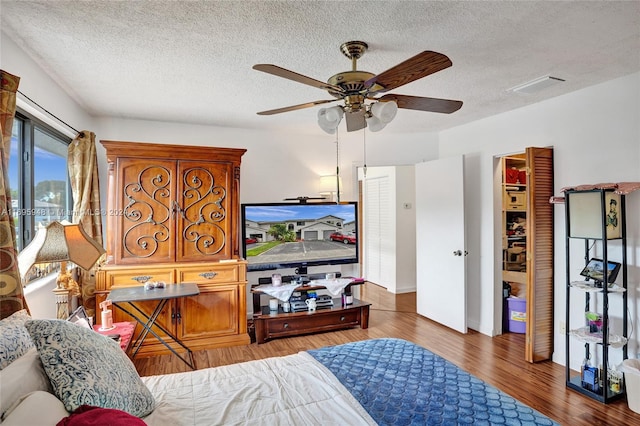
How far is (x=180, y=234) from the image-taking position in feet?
11.5

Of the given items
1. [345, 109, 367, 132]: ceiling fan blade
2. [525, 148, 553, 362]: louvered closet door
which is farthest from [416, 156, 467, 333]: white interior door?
[345, 109, 367, 132]: ceiling fan blade

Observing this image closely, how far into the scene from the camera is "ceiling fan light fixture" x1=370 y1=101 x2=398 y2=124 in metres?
1.91

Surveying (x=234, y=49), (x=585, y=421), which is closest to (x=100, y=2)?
(x=234, y=49)

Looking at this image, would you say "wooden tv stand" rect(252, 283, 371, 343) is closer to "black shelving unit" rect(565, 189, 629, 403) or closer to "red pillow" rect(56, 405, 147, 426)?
"black shelving unit" rect(565, 189, 629, 403)

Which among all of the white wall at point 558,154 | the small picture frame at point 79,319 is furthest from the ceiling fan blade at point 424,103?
the small picture frame at point 79,319

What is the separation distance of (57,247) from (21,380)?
3.48 ft

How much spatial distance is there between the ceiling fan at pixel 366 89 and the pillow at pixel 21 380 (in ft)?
4.56

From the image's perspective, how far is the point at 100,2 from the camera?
1.72m

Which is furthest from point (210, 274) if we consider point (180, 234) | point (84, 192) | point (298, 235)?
point (84, 192)

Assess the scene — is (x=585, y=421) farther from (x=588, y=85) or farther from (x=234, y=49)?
(x=234, y=49)

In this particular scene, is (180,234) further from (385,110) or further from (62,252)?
(385,110)

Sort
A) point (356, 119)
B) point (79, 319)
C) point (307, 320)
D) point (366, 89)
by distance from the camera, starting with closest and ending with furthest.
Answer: point (366, 89) < point (356, 119) < point (79, 319) < point (307, 320)

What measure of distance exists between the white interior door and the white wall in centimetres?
25

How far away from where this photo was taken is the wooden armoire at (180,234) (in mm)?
3359
